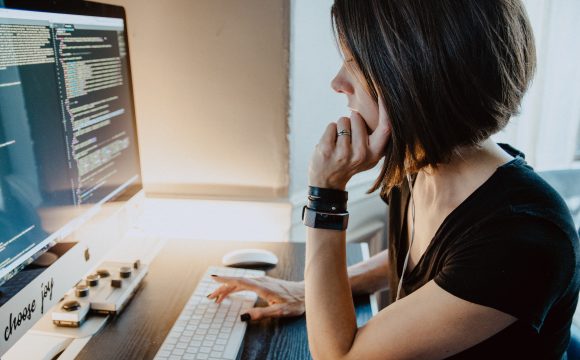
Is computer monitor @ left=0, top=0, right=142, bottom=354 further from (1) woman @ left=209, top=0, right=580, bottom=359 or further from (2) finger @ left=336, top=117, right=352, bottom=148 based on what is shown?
(2) finger @ left=336, top=117, right=352, bottom=148

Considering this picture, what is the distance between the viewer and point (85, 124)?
2.99ft

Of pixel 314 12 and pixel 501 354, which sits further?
pixel 314 12

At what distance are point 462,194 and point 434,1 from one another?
34cm

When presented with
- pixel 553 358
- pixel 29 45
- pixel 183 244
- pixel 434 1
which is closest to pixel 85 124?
pixel 29 45

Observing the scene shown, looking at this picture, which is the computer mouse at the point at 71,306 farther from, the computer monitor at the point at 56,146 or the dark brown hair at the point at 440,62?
the dark brown hair at the point at 440,62

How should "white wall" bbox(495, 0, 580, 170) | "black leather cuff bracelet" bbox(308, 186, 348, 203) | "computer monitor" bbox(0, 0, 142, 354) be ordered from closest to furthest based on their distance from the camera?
"computer monitor" bbox(0, 0, 142, 354) < "black leather cuff bracelet" bbox(308, 186, 348, 203) < "white wall" bbox(495, 0, 580, 170)

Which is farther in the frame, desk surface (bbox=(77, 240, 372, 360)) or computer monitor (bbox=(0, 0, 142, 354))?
desk surface (bbox=(77, 240, 372, 360))

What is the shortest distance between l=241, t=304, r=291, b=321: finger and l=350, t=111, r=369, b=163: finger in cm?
32

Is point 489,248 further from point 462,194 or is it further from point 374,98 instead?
point 374,98

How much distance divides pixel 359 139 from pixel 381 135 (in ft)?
0.16

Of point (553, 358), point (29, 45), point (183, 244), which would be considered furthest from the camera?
point (183, 244)

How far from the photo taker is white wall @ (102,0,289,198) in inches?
50.1

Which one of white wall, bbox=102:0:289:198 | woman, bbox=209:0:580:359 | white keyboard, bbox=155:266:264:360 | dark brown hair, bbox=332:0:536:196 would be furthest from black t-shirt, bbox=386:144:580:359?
white wall, bbox=102:0:289:198

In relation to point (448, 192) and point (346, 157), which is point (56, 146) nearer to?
point (346, 157)
